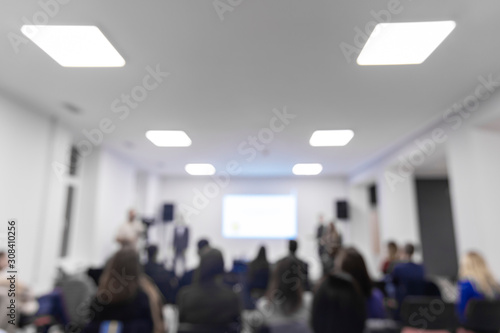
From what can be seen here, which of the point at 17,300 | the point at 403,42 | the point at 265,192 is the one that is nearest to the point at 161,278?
the point at 17,300

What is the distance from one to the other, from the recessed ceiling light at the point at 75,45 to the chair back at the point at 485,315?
3946 mm

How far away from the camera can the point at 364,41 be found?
2678 millimetres

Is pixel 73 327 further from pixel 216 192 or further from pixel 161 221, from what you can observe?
pixel 216 192

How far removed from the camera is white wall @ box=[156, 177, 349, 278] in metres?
9.64

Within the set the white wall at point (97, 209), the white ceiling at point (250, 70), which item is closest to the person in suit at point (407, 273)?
the white ceiling at point (250, 70)

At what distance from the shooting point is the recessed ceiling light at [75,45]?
2570mm

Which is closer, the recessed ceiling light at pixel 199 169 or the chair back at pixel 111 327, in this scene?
the chair back at pixel 111 327

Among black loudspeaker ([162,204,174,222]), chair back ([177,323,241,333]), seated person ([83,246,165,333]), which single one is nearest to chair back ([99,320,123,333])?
seated person ([83,246,165,333])

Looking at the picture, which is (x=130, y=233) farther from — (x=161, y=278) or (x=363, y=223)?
(x=363, y=223)

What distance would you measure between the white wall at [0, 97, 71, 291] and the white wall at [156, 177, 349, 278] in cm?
516

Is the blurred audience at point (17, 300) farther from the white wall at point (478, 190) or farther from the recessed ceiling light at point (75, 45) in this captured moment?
the white wall at point (478, 190)

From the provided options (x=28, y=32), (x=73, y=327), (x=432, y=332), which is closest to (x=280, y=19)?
(x=28, y=32)

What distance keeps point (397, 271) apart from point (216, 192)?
6804 millimetres

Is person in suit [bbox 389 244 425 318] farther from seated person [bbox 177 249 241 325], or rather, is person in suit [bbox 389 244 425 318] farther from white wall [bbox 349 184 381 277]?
white wall [bbox 349 184 381 277]
